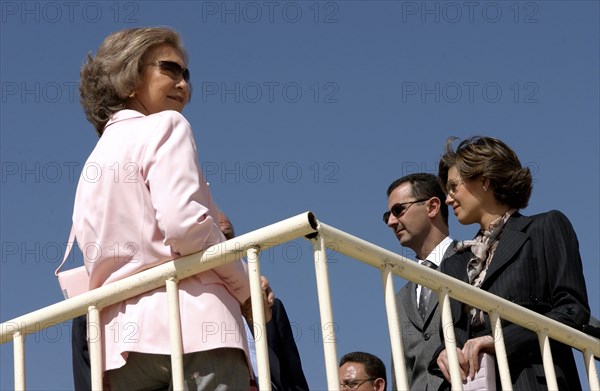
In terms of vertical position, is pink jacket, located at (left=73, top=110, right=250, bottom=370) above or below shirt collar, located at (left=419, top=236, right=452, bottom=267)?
above

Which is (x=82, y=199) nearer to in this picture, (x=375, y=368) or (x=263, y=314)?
(x=263, y=314)

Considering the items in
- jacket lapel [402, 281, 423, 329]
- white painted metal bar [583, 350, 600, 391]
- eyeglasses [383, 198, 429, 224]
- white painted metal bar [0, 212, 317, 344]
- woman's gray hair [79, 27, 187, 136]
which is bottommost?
jacket lapel [402, 281, 423, 329]

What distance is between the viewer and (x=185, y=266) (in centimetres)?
358

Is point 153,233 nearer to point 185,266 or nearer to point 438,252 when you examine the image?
point 185,266

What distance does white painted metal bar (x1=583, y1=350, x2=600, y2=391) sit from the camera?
432 cm

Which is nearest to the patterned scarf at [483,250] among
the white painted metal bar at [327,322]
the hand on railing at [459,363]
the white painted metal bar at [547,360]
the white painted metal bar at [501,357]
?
the hand on railing at [459,363]

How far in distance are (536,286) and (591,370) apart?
44cm

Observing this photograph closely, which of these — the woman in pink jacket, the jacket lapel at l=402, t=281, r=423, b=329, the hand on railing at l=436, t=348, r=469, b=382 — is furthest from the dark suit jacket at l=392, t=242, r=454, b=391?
the woman in pink jacket

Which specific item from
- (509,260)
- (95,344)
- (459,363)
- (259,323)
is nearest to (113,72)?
(95,344)

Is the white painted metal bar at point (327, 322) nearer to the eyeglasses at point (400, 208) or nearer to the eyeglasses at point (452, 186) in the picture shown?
the eyeglasses at point (452, 186)

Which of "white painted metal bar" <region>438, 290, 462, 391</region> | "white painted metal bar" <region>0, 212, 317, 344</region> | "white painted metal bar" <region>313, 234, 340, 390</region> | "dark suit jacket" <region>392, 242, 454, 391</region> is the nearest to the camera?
"white painted metal bar" <region>313, 234, 340, 390</region>

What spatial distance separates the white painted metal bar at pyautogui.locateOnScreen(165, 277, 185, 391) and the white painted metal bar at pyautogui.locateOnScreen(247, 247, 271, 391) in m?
0.25

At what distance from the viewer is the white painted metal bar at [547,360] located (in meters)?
4.18

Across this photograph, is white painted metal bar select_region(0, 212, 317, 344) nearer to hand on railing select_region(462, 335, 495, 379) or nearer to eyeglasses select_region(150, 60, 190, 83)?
eyeglasses select_region(150, 60, 190, 83)
